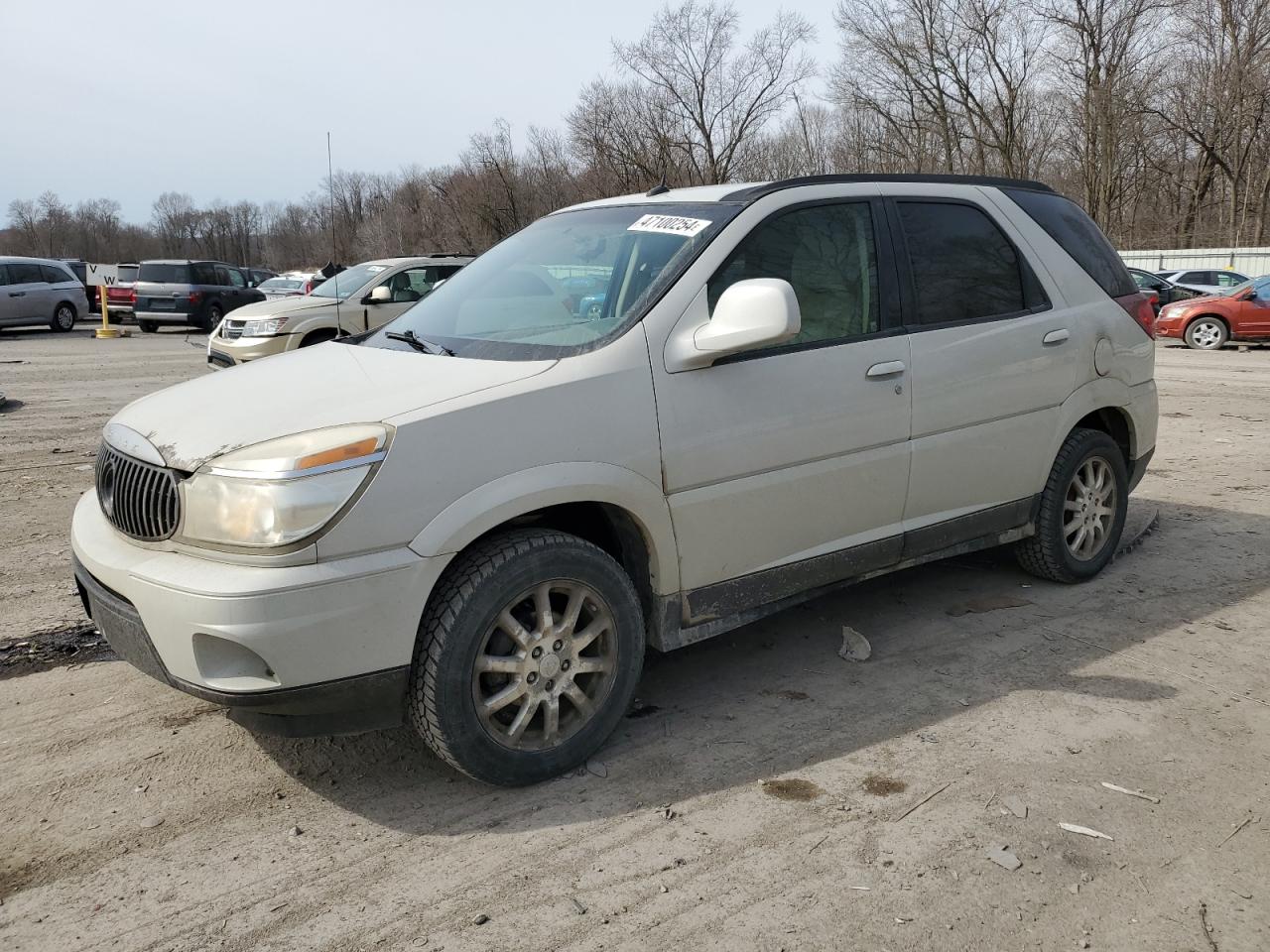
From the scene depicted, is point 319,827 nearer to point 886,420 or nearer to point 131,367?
point 886,420

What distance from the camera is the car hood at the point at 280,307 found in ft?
42.5

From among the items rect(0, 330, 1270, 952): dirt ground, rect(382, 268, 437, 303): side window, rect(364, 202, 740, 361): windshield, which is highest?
rect(382, 268, 437, 303): side window

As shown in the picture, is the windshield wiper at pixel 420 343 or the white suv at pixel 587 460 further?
the windshield wiper at pixel 420 343

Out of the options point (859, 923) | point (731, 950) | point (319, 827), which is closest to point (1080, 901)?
point (859, 923)

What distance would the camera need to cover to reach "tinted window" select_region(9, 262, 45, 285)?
2355 centimetres

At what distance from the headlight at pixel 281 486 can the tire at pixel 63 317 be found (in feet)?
83.1

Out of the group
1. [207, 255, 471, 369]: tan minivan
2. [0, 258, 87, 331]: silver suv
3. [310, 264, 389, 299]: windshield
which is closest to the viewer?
[207, 255, 471, 369]: tan minivan

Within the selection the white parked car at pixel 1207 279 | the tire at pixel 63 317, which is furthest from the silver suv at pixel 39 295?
the white parked car at pixel 1207 279

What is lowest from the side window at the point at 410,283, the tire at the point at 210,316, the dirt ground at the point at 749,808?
the dirt ground at the point at 749,808

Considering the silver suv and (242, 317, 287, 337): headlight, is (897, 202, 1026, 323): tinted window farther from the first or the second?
the silver suv

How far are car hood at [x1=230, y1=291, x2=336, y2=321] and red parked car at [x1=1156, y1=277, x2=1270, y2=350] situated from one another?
15794 mm

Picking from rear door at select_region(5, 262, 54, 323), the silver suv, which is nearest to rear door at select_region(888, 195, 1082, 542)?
the silver suv

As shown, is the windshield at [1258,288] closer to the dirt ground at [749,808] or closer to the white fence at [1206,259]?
the dirt ground at [749,808]

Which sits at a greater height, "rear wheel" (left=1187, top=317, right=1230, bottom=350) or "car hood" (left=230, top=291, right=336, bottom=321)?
"car hood" (left=230, top=291, right=336, bottom=321)
